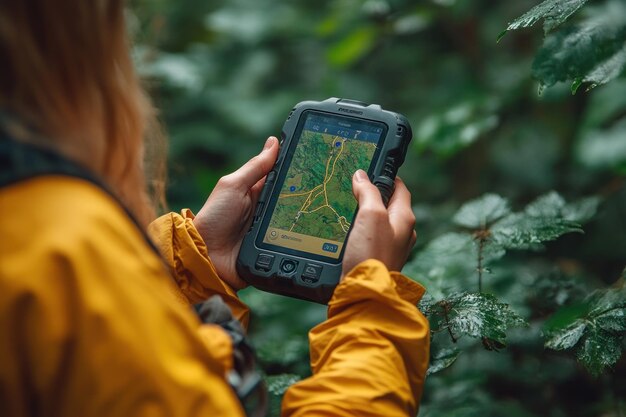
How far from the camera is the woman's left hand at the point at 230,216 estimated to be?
1.33 meters

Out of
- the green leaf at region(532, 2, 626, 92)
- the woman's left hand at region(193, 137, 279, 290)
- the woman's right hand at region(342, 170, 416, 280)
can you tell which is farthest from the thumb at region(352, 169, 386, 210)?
the green leaf at region(532, 2, 626, 92)

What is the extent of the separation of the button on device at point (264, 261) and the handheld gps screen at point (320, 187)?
0.08 ft

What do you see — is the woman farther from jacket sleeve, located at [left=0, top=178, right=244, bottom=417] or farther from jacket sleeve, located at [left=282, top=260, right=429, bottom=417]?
jacket sleeve, located at [left=282, top=260, right=429, bottom=417]

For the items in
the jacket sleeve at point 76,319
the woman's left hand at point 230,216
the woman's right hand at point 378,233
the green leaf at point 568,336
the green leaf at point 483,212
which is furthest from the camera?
the green leaf at point 483,212

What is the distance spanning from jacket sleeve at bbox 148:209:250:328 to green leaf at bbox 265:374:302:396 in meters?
0.14

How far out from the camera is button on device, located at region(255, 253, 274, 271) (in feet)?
4.19

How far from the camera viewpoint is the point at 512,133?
11.1 ft

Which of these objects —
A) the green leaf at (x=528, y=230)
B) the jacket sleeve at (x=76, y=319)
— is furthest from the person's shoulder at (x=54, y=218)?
the green leaf at (x=528, y=230)

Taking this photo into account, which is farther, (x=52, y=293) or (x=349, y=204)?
(x=349, y=204)

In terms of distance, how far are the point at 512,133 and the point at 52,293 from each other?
299cm

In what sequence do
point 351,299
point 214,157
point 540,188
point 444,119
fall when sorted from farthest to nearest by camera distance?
point 214,157 → point 540,188 → point 444,119 → point 351,299

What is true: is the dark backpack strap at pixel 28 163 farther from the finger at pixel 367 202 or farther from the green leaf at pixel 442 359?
the green leaf at pixel 442 359

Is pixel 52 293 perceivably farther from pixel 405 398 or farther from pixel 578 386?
pixel 578 386

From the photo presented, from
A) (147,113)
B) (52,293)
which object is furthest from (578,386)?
(52,293)
